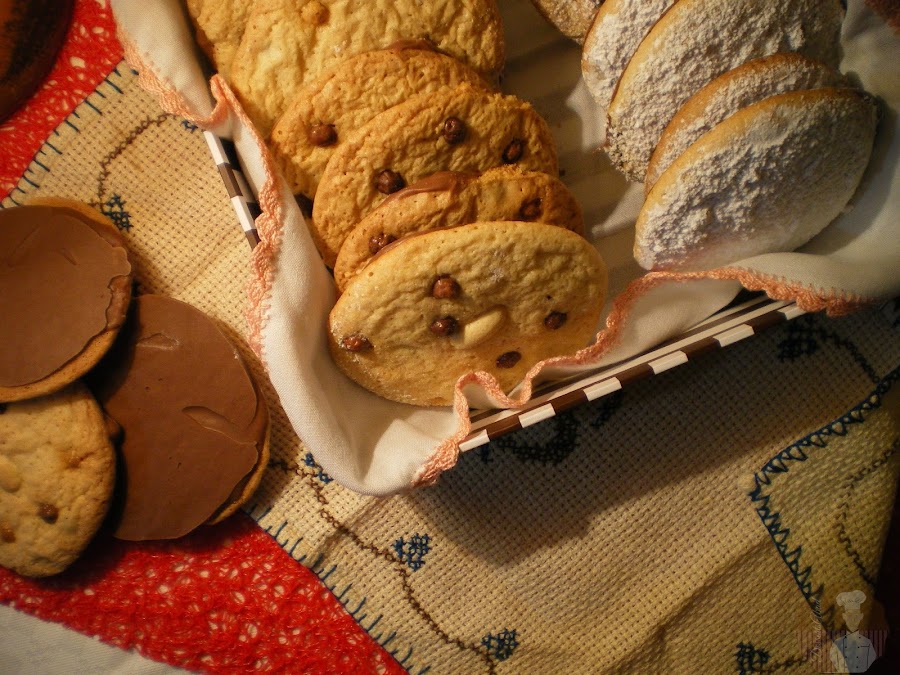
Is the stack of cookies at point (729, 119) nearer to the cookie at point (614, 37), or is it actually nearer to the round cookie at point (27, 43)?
the cookie at point (614, 37)

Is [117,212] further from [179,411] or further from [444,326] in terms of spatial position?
[444,326]

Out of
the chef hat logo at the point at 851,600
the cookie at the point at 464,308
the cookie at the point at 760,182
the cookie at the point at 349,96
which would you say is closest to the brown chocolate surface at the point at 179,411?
the cookie at the point at 464,308

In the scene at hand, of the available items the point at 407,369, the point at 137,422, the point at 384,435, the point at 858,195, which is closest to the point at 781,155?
the point at 858,195

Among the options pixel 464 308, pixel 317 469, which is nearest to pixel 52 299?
pixel 317 469

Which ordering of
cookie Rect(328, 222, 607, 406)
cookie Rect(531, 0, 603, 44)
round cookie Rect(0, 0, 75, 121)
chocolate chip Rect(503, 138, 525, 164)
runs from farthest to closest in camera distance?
round cookie Rect(0, 0, 75, 121), cookie Rect(531, 0, 603, 44), chocolate chip Rect(503, 138, 525, 164), cookie Rect(328, 222, 607, 406)

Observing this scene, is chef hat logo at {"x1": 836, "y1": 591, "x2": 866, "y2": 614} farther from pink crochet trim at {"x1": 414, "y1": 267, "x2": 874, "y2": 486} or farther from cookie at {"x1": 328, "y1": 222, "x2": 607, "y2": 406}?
cookie at {"x1": 328, "y1": 222, "x2": 607, "y2": 406}

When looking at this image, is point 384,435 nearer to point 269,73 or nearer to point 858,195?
point 269,73

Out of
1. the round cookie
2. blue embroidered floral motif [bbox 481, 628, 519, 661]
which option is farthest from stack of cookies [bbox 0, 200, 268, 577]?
blue embroidered floral motif [bbox 481, 628, 519, 661]
